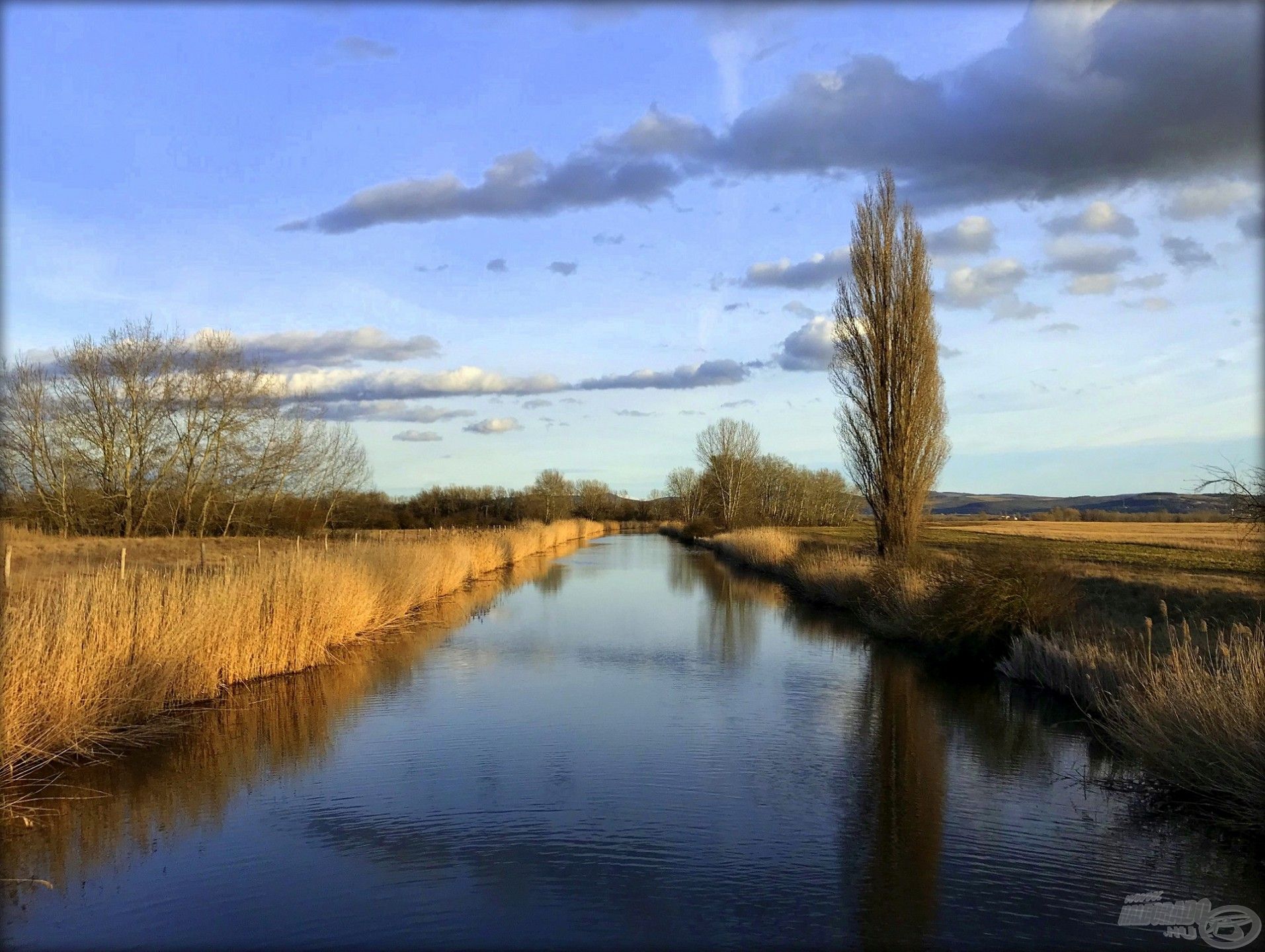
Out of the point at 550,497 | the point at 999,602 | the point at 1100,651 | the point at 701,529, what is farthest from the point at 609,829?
the point at 550,497

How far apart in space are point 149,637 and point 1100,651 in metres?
10.3

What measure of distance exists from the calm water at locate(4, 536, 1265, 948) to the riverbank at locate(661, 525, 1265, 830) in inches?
18.1

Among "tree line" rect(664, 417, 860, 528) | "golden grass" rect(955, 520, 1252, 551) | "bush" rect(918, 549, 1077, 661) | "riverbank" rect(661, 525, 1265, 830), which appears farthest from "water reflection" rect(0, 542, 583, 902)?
"tree line" rect(664, 417, 860, 528)

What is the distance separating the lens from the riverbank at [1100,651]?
6352 mm

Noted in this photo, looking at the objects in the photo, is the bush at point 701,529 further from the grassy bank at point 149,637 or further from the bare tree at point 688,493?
the grassy bank at point 149,637

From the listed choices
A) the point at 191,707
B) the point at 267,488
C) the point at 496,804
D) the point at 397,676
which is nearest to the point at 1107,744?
the point at 496,804

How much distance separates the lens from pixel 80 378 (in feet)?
102

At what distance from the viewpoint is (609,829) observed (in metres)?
6.49

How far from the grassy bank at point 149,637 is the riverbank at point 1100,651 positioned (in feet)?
28.7

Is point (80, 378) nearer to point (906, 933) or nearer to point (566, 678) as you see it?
point (566, 678)

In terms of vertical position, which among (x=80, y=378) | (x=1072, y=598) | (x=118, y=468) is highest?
(x=80, y=378)

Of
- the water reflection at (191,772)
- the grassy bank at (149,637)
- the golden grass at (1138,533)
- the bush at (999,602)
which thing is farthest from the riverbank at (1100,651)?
the golden grass at (1138,533)

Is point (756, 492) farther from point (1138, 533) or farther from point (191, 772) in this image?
point (191, 772)

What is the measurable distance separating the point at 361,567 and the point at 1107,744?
42.1 ft
